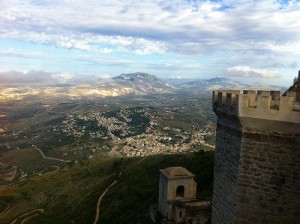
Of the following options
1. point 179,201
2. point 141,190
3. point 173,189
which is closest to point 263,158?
point 179,201

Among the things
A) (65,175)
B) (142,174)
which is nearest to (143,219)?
(142,174)

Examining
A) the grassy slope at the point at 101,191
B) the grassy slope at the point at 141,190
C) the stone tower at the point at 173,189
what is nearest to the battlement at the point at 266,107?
the stone tower at the point at 173,189

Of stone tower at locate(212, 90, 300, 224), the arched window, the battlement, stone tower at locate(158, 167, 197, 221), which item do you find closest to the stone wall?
stone tower at locate(212, 90, 300, 224)

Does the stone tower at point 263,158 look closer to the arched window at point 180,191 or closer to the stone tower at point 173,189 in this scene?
the stone tower at point 173,189

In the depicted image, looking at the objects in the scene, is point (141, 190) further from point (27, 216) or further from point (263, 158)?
point (263, 158)

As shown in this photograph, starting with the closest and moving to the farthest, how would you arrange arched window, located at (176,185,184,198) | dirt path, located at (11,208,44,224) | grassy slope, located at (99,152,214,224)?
arched window, located at (176,185,184,198), grassy slope, located at (99,152,214,224), dirt path, located at (11,208,44,224)

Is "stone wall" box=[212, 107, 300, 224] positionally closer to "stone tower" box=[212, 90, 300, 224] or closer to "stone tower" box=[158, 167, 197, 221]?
"stone tower" box=[212, 90, 300, 224]
